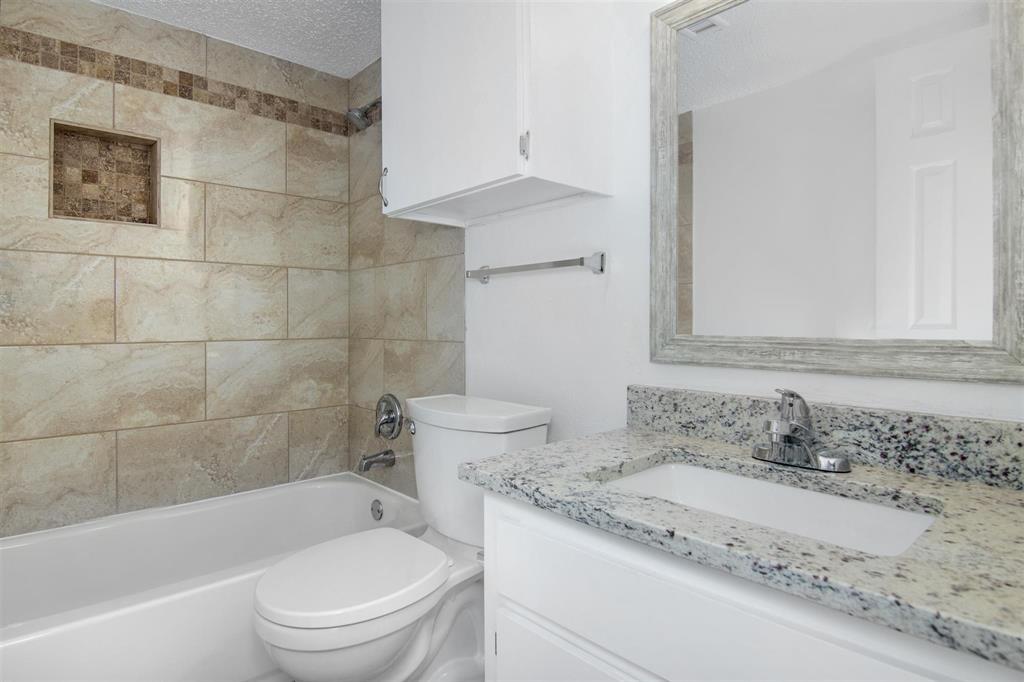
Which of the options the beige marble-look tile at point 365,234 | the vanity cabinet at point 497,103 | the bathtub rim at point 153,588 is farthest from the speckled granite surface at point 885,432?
the beige marble-look tile at point 365,234

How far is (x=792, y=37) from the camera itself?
118 cm

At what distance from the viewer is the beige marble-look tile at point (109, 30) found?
74.5 inches

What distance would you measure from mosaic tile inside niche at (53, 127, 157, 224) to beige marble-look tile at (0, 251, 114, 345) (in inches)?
7.8

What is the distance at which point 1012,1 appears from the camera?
0.92 meters

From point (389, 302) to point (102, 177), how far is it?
1136 millimetres

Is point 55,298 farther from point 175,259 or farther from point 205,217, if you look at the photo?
point 205,217

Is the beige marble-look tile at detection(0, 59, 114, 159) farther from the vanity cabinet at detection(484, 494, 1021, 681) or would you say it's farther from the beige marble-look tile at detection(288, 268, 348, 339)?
the vanity cabinet at detection(484, 494, 1021, 681)

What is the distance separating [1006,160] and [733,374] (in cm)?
59

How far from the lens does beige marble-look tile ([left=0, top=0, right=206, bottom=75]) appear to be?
1.89 meters

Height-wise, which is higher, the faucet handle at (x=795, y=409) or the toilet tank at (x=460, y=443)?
the faucet handle at (x=795, y=409)

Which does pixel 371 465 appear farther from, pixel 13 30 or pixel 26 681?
pixel 13 30

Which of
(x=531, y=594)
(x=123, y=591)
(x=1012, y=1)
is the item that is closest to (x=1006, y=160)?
(x=1012, y=1)

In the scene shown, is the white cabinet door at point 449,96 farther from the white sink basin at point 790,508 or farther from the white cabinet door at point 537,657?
the white cabinet door at point 537,657

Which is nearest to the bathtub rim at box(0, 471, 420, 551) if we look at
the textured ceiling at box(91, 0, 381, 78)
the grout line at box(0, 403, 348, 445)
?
the grout line at box(0, 403, 348, 445)
